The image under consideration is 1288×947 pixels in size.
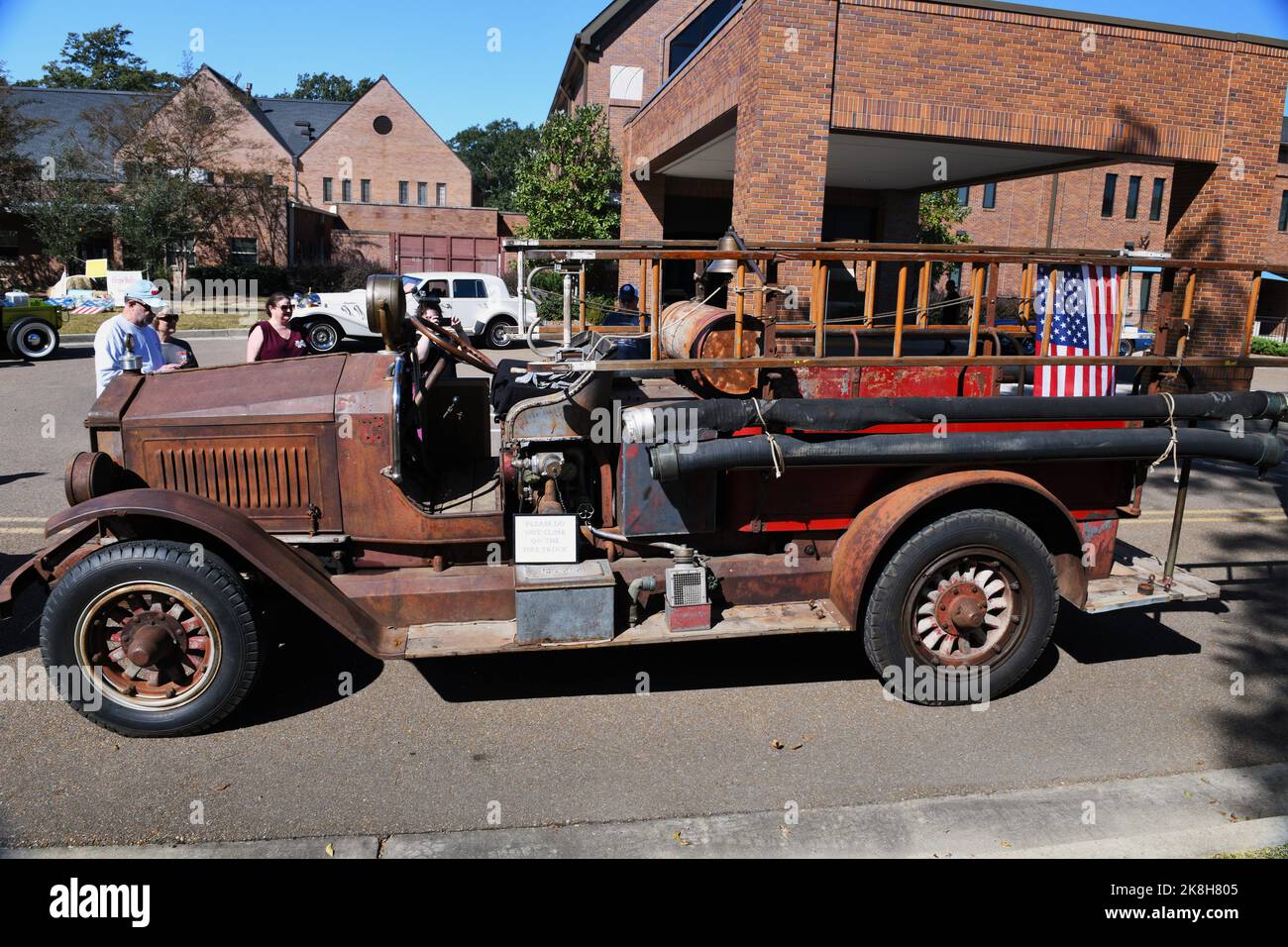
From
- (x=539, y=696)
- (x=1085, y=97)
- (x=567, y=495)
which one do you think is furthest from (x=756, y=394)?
(x=1085, y=97)

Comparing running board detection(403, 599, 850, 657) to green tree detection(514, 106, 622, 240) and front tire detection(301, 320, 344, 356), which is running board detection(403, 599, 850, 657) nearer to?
front tire detection(301, 320, 344, 356)

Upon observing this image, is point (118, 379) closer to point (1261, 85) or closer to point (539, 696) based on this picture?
point (539, 696)

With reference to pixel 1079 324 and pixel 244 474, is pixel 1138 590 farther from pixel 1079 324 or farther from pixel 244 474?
pixel 244 474

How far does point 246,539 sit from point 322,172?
48.7 meters

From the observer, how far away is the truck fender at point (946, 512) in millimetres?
4125

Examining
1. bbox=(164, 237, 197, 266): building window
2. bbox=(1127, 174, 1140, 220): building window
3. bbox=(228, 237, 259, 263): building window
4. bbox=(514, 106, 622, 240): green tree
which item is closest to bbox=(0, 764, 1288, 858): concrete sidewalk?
bbox=(514, 106, 622, 240): green tree

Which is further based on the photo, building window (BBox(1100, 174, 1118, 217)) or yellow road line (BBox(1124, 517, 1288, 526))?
building window (BBox(1100, 174, 1118, 217))

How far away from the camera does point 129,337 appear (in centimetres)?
676

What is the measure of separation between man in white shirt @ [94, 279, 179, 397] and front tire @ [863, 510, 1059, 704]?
18.2 feet

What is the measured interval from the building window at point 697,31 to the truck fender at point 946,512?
1856 centimetres

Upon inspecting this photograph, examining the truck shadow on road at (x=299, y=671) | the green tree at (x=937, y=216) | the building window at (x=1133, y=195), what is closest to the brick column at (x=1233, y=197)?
the green tree at (x=937, y=216)

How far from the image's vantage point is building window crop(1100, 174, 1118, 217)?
116 ft

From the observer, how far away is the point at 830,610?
4344mm

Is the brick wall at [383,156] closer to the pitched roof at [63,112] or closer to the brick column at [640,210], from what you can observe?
the pitched roof at [63,112]
